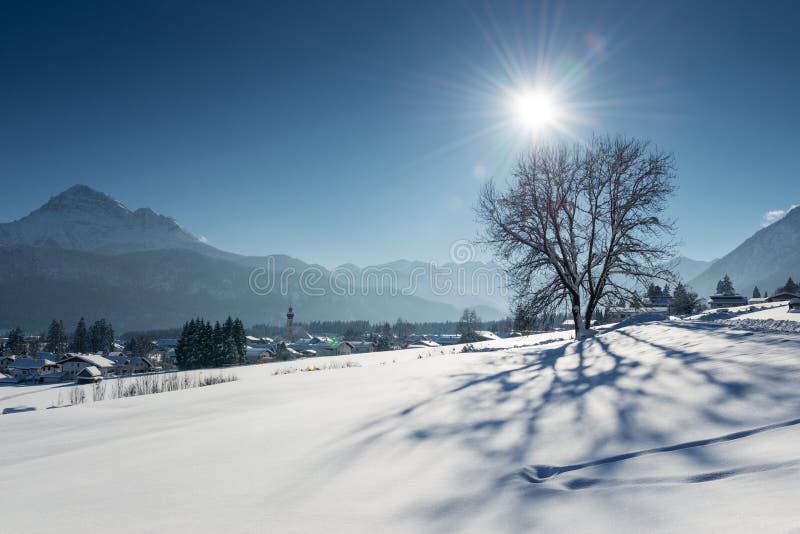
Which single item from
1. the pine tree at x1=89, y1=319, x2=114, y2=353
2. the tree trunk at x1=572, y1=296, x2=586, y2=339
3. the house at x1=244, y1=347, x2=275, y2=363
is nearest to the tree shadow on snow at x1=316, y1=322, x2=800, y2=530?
the tree trunk at x1=572, y1=296, x2=586, y2=339

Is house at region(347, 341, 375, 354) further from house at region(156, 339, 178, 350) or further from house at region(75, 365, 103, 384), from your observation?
house at region(156, 339, 178, 350)

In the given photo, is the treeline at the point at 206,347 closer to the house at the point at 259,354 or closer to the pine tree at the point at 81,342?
the house at the point at 259,354

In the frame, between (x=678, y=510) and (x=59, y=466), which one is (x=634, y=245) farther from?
(x=59, y=466)

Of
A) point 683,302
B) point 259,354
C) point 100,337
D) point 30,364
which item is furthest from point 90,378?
point 100,337

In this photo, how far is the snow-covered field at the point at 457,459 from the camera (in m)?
1.60

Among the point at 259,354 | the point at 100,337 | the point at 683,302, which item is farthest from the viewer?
the point at 100,337

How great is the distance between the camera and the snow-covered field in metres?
1.60

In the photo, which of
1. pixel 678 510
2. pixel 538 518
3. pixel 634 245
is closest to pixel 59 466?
pixel 538 518

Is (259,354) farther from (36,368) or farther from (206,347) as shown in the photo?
(206,347)

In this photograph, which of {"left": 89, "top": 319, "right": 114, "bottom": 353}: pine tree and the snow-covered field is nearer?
the snow-covered field

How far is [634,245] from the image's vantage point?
43.8 feet

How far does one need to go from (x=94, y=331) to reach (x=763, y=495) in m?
117

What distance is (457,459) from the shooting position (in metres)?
2.33

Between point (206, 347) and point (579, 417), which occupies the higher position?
point (579, 417)
